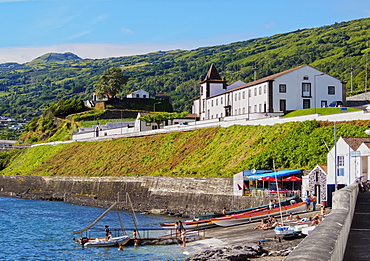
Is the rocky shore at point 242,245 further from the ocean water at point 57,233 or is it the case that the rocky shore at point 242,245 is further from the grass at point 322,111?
the grass at point 322,111

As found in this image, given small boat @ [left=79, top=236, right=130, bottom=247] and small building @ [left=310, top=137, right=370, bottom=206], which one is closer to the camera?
small boat @ [left=79, top=236, right=130, bottom=247]

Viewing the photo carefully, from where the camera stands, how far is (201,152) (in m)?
71.6

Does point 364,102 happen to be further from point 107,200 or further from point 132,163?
point 107,200

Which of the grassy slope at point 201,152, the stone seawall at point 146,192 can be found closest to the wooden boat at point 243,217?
the stone seawall at point 146,192

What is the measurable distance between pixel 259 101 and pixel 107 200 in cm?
2767

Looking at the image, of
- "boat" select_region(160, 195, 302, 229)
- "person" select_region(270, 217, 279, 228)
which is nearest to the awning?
"boat" select_region(160, 195, 302, 229)

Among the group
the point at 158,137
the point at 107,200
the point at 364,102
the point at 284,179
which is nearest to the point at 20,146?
the point at 158,137

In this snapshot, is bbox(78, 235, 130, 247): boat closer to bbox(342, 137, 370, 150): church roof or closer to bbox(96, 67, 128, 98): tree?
bbox(342, 137, 370, 150): church roof

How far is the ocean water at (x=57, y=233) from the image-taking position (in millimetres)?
35188

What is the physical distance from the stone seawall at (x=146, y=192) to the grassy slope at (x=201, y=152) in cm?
290

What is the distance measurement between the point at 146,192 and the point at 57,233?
1886cm

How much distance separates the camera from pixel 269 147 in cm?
5875

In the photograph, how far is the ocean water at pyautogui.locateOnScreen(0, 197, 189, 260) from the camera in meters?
35.2

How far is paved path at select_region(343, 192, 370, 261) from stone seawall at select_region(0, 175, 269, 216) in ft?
86.7
